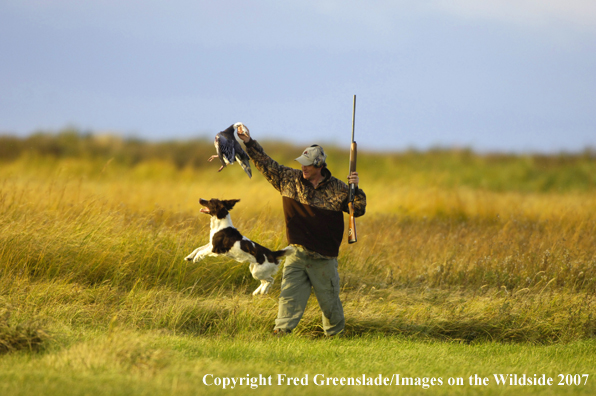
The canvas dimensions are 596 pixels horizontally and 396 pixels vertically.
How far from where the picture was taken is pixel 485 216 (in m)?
13.9

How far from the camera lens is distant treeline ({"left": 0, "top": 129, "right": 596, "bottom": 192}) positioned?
943 inches

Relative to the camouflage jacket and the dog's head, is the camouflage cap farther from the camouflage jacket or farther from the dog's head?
the dog's head

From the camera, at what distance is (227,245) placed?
15.2 feet

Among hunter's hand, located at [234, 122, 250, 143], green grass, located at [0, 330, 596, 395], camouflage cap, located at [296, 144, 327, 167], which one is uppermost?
hunter's hand, located at [234, 122, 250, 143]

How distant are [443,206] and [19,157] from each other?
58.6ft

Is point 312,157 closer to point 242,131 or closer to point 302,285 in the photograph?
point 242,131

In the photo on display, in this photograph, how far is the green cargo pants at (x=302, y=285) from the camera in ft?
19.2

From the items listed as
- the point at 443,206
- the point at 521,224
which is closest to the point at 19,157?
the point at 443,206

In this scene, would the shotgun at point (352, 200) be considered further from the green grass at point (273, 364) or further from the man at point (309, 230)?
the green grass at point (273, 364)

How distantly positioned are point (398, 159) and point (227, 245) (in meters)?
24.4

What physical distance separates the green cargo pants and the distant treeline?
653 inches

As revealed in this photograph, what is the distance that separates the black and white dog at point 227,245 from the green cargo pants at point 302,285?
3.21ft

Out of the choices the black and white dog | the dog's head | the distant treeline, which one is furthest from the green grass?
the distant treeline

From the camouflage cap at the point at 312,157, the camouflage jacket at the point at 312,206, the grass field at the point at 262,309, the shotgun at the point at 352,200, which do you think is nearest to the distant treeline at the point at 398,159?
the grass field at the point at 262,309
